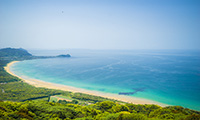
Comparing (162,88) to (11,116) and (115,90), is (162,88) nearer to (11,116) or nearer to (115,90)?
(115,90)

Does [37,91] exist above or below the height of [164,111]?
below

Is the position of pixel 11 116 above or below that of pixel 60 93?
above

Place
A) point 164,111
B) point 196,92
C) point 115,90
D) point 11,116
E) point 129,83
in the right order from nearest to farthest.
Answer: point 11,116 < point 164,111 < point 196,92 < point 115,90 < point 129,83

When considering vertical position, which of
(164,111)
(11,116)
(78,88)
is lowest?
(78,88)

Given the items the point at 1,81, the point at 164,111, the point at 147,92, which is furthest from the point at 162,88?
the point at 1,81

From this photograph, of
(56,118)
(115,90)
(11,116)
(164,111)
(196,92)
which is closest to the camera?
(11,116)

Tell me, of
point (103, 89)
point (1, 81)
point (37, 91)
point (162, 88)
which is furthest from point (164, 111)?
point (1, 81)

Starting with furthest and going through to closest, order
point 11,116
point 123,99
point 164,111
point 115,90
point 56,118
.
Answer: point 115,90 → point 123,99 → point 164,111 → point 56,118 → point 11,116

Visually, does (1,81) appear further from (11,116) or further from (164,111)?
(164,111)

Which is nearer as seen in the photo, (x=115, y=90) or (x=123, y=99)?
(x=123, y=99)
